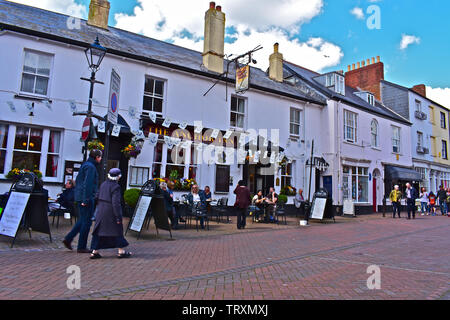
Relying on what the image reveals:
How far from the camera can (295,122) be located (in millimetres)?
19047

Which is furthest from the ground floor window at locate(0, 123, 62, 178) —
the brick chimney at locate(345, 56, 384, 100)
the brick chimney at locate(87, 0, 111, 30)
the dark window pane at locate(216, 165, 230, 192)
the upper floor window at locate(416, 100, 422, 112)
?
the upper floor window at locate(416, 100, 422, 112)

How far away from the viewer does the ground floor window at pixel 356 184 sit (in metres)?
20.4

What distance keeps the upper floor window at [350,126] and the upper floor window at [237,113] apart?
26.7 ft

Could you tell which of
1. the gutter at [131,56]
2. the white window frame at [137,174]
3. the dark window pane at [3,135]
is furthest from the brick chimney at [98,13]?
→ the white window frame at [137,174]

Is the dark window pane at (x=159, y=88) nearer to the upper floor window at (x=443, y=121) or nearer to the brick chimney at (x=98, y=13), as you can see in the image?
the brick chimney at (x=98, y=13)

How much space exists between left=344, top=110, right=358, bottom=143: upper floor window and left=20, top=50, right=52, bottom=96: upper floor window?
682 inches

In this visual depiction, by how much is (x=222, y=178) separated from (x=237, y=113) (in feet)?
12.0

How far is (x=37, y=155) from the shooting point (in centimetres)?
1118

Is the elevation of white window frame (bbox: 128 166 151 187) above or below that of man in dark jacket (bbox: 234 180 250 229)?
above

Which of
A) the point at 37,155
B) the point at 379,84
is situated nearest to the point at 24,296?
the point at 37,155

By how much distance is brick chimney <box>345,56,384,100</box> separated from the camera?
27.8m

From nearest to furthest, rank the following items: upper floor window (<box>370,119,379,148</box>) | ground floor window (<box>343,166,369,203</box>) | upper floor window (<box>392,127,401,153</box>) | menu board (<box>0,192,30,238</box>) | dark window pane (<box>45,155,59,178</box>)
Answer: menu board (<box>0,192,30,238</box>)
dark window pane (<box>45,155,59,178</box>)
ground floor window (<box>343,166,369,203</box>)
upper floor window (<box>370,119,379,148</box>)
upper floor window (<box>392,127,401,153</box>)

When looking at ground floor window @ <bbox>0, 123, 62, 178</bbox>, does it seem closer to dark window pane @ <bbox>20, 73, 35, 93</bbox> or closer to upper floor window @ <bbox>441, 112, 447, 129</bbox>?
dark window pane @ <bbox>20, 73, 35, 93</bbox>

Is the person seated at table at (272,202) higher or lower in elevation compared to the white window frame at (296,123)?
lower
